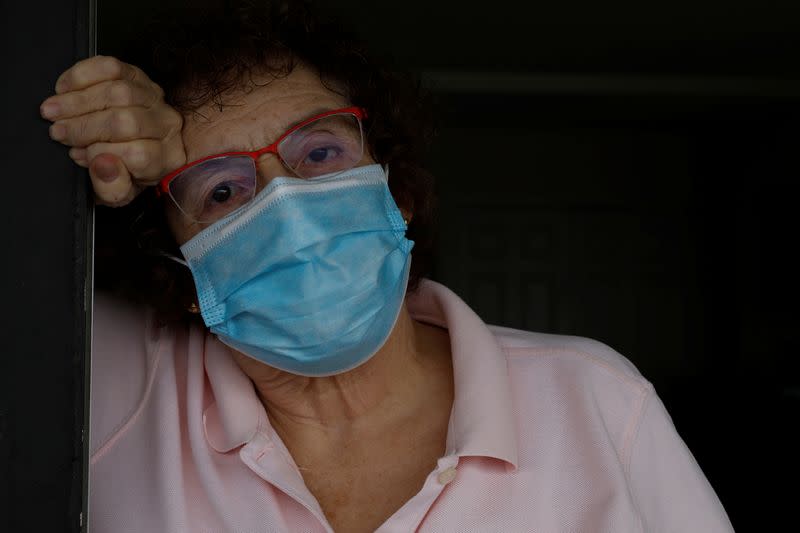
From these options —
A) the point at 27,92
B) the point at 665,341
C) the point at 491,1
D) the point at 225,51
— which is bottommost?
the point at 665,341

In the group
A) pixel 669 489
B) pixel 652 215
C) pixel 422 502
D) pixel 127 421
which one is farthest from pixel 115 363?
pixel 652 215

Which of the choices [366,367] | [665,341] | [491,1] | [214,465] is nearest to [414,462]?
[366,367]

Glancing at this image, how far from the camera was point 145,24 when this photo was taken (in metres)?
1.73

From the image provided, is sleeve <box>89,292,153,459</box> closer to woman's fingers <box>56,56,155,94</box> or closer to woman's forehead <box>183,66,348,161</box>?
woman's forehead <box>183,66,348,161</box>

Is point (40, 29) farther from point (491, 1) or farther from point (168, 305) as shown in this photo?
point (491, 1)

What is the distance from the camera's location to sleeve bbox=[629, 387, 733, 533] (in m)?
1.52


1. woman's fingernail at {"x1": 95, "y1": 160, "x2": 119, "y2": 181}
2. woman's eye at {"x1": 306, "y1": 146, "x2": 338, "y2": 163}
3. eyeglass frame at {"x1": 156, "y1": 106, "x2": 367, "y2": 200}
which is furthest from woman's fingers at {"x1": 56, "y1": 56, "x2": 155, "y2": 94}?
woman's eye at {"x1": 306, "y1": 146, "x2": 338, "y2": 163}

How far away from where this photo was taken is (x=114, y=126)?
48.1 inches

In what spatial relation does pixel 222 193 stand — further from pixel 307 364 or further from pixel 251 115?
pixel 307 364

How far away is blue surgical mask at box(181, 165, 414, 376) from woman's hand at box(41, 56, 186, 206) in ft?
0.57

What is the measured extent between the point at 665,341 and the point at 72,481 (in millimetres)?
3551

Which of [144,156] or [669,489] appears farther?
[669,489]

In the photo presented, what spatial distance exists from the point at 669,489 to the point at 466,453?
1.16 feet

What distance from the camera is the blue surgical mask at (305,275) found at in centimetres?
143
